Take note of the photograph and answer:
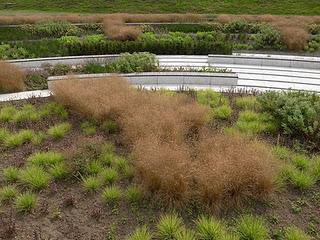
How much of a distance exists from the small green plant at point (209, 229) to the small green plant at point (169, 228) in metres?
0.23

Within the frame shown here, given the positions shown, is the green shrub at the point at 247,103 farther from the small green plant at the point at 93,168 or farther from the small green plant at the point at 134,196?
→ the small green plant at the point at 134,196

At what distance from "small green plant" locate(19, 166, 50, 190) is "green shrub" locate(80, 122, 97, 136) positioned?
1.46 m

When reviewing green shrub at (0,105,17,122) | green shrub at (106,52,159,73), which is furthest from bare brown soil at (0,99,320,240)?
green shrub at (106,52,159,73)

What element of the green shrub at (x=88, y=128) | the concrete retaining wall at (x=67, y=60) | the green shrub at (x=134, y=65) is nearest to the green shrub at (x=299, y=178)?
the green shrub at (x=88, y=128)

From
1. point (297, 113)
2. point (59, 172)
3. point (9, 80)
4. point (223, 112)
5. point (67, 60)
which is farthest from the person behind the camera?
point (67, 60)

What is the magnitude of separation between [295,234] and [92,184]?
276 centimetres

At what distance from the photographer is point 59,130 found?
706 cm

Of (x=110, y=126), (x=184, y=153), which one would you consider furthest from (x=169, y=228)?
(x=110, y=126)

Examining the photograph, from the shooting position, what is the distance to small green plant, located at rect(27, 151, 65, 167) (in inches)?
237

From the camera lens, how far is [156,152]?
5.15 metres

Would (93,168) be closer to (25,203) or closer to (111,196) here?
(111,196)

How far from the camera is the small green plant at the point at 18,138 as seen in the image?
6766 millimetres

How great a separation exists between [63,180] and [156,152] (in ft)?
5.21

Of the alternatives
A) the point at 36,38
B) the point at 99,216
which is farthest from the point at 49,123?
the point at 36,38
